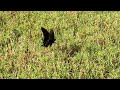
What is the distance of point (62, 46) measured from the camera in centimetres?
625

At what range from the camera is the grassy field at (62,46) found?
536 cm

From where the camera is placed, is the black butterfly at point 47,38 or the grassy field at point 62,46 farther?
the black butterfly at point 47,38

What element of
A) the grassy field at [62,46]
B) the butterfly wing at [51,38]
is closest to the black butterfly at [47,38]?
the butterfly wing at [51,38]

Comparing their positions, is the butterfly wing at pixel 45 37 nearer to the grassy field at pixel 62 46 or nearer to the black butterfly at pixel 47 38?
the black butterfly at pixel 47 38

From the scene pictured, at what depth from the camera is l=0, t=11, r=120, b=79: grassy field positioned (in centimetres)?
536

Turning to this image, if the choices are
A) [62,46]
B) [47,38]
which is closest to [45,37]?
[47,38]

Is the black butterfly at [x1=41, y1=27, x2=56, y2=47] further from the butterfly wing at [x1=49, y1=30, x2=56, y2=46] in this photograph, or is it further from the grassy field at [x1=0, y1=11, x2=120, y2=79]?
the grassy field at [x1=0, y1=11, x2=120, y2=79]

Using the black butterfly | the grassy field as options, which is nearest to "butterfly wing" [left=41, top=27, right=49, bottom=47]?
the black butterfly

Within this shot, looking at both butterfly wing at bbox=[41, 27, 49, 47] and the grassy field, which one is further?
butterfly wing at bbox=[41, 27, 49, 47]

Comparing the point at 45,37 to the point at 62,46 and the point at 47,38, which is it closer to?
the point at 47,38

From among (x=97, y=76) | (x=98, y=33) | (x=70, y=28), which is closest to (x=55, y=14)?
(x=70, y=28)

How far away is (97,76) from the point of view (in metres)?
5.27
